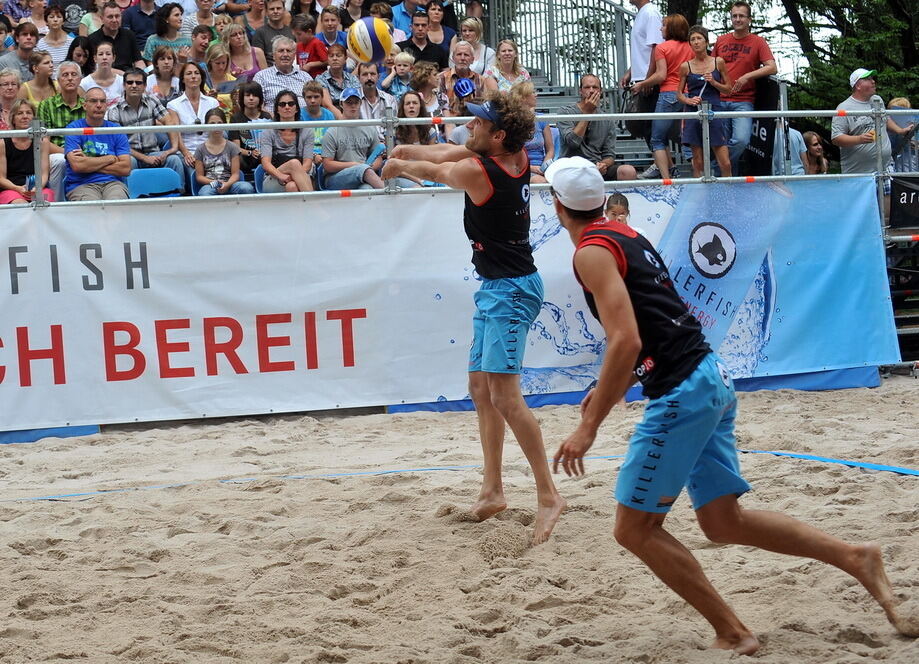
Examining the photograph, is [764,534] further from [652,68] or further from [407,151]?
[652,68]

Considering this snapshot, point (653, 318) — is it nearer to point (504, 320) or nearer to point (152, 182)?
point (504, 320)

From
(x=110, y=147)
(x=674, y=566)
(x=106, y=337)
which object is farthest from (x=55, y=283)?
(x=674, y=566)

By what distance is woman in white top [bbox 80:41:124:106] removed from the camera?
1039 centimetres

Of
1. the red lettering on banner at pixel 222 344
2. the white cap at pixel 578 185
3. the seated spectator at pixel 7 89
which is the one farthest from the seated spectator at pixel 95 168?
the white cap at pixel 578 185

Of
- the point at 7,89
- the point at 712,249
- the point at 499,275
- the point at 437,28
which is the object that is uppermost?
the point at 437,28

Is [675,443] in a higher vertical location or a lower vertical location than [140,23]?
lower

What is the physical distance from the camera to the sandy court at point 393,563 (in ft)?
13.4

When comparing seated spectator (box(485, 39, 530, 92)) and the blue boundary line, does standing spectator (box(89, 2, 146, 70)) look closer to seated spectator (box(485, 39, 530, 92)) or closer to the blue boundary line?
seated spectator (box(485, 39, 530, 92))

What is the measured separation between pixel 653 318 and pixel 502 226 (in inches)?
75.2

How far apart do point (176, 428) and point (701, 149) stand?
16.6 feet

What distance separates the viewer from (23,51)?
10.9 metres

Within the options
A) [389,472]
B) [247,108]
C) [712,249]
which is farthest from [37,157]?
[712,249]

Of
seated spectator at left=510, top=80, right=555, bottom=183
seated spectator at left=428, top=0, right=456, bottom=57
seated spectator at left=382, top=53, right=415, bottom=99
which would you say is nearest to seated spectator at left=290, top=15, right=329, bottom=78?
seated spectator at left=382, top=53, right=415, bottom=99

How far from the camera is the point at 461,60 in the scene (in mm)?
11211
